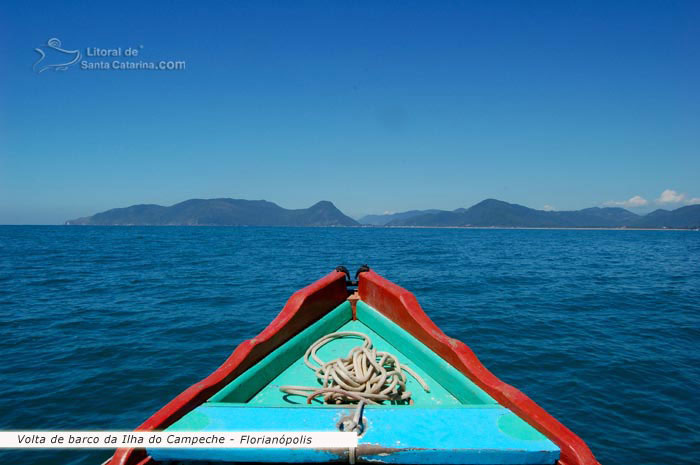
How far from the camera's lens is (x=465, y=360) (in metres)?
3.23

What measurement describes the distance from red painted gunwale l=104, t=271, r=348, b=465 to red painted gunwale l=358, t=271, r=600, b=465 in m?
0.68

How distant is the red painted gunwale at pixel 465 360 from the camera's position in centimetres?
208

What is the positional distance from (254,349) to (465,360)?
1.97m

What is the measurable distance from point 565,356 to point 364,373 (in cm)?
710

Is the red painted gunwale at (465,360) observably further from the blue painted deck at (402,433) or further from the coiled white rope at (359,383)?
the coiled white rope at (359,383)

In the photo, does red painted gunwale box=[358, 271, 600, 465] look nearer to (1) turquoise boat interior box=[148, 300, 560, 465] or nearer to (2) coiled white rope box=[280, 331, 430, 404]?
(1) turquoise boat interior box=[148, 300, 560, 465]

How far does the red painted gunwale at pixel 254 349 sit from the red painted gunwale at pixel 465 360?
2.24ft

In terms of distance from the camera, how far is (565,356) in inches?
321

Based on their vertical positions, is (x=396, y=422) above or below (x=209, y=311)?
above

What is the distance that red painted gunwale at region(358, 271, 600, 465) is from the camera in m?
2.08

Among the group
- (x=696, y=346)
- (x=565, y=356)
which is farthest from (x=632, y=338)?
(x=565, y=356)

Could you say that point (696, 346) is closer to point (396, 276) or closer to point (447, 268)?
point (396, 276)

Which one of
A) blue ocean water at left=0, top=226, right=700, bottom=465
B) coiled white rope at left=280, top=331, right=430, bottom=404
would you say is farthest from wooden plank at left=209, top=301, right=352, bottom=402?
blue ocean water at left=0, top=226, right=700, bottom=465
